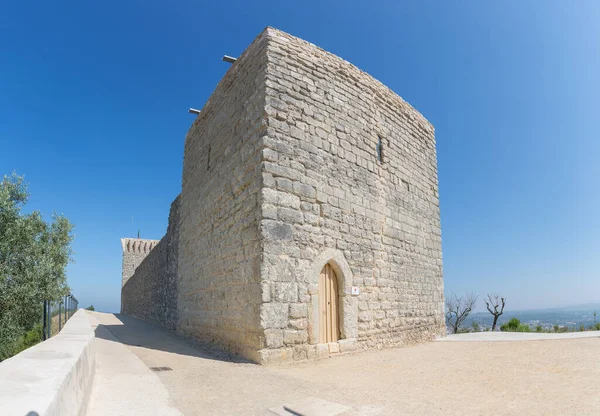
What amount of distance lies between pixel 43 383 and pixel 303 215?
4.33 metres

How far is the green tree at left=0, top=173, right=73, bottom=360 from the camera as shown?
870 centimetres

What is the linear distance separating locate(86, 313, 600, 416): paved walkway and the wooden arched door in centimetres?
47

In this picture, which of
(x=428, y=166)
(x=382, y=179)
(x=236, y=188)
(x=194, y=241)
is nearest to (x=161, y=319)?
(x=194, y=241)

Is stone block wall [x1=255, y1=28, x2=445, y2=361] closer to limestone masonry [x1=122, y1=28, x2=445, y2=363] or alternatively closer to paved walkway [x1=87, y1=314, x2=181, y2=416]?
limestone masonry [x1=122, y1=28, x2=445, y2=363]

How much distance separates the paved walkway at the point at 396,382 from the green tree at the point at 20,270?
14.0ft

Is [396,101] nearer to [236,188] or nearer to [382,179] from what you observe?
[382,179]

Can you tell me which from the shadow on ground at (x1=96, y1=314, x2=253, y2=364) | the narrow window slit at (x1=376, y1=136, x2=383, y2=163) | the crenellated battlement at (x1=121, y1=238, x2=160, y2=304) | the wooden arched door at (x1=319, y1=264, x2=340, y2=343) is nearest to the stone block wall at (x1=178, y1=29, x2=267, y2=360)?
the shadow on ground at (x1=96, y1=314, x2=253, y2=364)

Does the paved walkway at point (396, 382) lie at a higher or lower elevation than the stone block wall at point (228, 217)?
lower

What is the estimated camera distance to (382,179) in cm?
784

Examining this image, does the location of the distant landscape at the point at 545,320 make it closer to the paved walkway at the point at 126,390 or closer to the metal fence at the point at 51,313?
the paved walkway at the point at 126,390

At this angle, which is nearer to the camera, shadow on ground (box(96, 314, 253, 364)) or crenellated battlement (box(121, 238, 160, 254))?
shadow on ground (box(96, 314, 253, 364))

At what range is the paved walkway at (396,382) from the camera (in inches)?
130

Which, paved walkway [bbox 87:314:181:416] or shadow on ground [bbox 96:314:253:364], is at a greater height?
paved walkway [bbox 87:314:181:416]

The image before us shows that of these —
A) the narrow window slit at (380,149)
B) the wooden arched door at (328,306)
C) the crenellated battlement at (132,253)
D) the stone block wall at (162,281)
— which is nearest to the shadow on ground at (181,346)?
the wooden arched door at (328,306)
